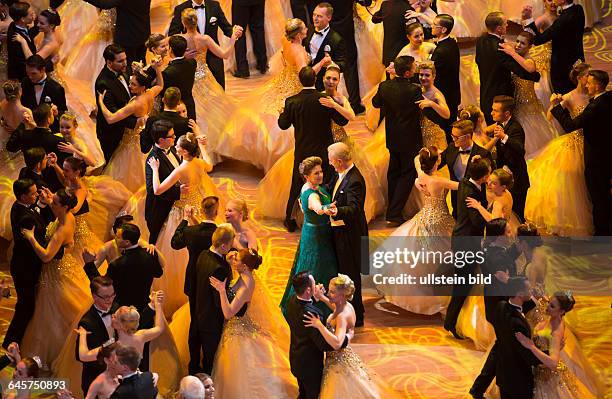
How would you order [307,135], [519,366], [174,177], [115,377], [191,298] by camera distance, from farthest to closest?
[307,135], [174,177], [191,298], [519,366], [115,377]

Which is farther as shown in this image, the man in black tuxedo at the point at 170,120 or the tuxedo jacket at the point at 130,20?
the tuxedo jacket at the point at 130,20

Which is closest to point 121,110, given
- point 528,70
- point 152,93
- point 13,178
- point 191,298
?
point 152,93

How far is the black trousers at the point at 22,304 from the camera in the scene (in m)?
7.75

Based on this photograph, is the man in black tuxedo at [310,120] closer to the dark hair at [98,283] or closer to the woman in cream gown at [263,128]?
the woman in cream gown at [263,128]

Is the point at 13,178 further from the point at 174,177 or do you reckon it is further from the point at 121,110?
the point at 174,177

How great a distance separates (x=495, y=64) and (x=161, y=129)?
2.72 metres

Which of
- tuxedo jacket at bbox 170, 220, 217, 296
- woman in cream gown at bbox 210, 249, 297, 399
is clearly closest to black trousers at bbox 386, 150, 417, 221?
tuxedo jacket at bbox 170, 220, 217, 296

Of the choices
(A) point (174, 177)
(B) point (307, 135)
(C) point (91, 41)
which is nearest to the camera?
(A) point (174, 177)

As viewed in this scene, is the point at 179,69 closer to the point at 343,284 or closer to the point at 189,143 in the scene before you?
the point at 189,143

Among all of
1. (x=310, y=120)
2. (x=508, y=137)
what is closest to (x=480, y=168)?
(x=508, y=137)

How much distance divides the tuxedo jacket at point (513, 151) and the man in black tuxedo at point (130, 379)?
338cm

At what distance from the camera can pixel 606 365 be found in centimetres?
783

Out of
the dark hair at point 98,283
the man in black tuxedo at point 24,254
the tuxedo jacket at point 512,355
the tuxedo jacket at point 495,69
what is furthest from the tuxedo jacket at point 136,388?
the tuxedo jacket at point 495,69

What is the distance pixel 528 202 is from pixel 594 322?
4.21ft
